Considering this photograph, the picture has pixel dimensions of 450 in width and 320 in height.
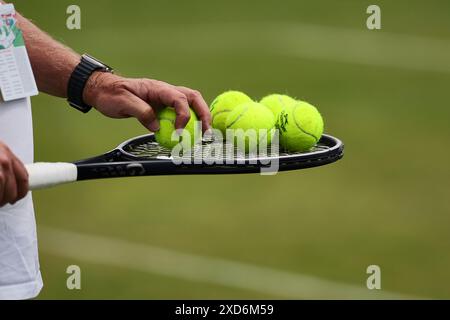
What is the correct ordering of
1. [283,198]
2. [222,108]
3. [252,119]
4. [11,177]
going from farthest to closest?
1. [283,198]
2. [222,108]
3. [252,119]
4. [11,177]

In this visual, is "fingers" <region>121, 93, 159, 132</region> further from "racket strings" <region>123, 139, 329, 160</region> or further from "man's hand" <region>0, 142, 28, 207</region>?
"man's hand" <region>0, 142, 28, 207</region>

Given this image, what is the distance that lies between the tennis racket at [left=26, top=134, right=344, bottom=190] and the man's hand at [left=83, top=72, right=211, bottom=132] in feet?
0.23

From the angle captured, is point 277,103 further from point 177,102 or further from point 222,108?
point 177,102

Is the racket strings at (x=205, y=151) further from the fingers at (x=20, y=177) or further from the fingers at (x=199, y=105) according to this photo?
the fingers at (x=20, y=177)

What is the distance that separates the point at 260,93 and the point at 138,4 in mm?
2491

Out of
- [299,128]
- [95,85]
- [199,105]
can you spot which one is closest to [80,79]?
[95,85]

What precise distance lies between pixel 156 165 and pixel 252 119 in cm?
31

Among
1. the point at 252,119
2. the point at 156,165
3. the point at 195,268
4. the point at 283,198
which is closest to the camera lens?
the point at 156,165

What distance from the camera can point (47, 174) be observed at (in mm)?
1548

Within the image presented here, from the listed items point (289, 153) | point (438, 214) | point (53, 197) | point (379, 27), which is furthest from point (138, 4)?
point (289, 153)

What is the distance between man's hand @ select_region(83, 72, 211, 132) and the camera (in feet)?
5.86

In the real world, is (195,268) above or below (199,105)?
below

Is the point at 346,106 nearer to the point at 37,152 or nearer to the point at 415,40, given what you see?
the point at 415,40

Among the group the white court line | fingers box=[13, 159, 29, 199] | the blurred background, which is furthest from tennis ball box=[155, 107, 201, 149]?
the white court line
